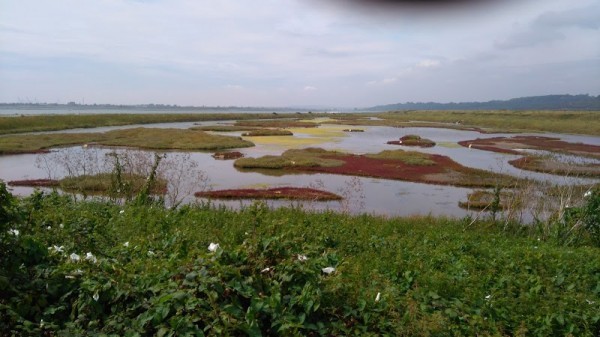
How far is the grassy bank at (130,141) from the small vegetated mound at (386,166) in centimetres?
898

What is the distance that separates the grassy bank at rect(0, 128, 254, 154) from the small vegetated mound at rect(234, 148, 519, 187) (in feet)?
29.5

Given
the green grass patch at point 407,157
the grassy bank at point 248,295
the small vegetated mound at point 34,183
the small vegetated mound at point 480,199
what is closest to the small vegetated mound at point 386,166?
the green grass patch at point 407,157

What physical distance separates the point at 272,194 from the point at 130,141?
23.0 metres

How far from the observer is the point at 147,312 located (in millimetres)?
3195

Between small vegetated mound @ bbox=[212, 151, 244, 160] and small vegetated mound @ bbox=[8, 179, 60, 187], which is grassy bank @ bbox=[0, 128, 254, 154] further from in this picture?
small vegetated mound @ bbox=[8, 179, 60, 187]

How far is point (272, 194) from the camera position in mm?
18875

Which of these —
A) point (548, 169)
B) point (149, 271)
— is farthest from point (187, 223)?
point (548, 169)

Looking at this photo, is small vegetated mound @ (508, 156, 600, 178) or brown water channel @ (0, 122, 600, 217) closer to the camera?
brown water channel @ (0, 122, 600, 217)

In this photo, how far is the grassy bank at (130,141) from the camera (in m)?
31.7

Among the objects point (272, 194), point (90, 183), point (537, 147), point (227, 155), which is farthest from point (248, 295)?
point (537, 147)

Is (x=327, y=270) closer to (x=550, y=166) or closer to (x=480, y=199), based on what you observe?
(x=480, y=199)

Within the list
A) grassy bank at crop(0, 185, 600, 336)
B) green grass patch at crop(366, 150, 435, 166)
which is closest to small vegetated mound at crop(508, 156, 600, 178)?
green grass patch at crop(366, 150, 435, 166)

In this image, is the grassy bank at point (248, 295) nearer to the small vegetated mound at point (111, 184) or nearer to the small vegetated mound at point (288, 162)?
the small vegetated mound at point (111, 184)

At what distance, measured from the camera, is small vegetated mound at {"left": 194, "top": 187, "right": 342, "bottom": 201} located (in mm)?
18312
